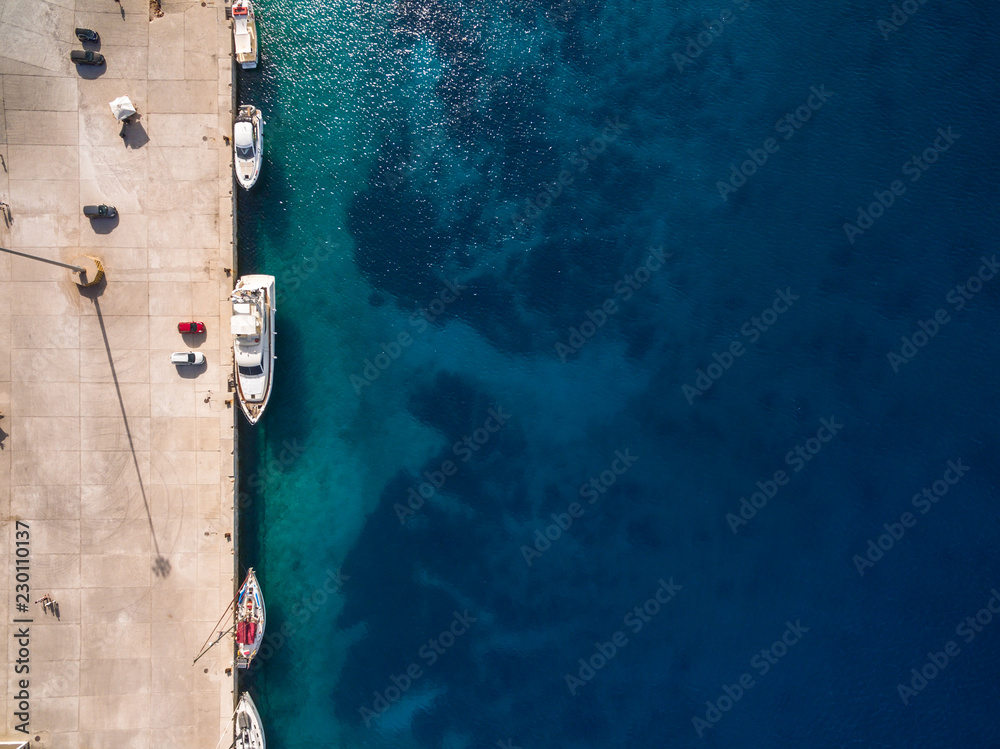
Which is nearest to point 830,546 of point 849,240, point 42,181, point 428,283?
point 849,240

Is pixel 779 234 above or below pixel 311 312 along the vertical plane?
above

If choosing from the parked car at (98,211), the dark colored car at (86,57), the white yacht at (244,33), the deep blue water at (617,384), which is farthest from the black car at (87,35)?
the parked car at (98,211)

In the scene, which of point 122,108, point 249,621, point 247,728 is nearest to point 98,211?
point 122,108

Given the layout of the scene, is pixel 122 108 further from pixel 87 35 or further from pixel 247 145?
pixel 247 145

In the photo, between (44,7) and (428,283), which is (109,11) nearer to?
(44,7)

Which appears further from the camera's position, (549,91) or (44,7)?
(549,91)

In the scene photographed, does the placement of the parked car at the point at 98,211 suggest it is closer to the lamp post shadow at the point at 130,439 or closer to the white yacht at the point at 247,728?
the lamp post shadow at the point at 130,439

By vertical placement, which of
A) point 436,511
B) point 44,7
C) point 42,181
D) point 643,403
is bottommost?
point 436,511

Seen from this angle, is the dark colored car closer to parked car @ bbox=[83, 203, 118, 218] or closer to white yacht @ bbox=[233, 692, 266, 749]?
parked car @ bbox=[83, 203, 118, 218]
